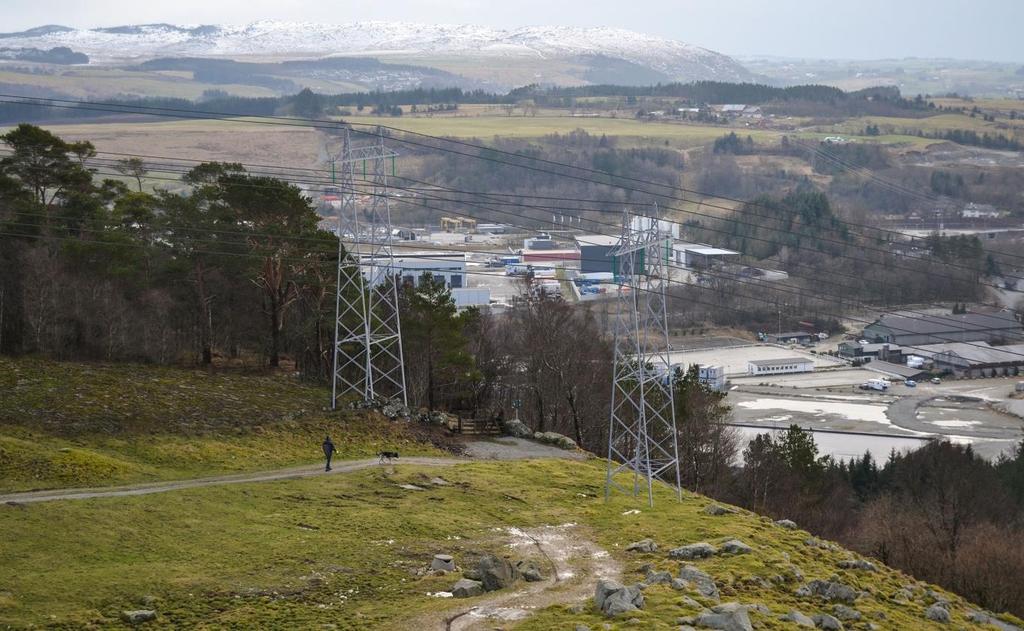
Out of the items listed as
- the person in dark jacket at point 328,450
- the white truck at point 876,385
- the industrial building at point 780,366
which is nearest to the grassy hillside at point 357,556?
the person in dark jacket at point 328,450

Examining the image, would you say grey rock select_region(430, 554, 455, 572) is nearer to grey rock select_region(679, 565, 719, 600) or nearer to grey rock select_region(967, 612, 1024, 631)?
grey rock select_region(679, 565, 719, 600)

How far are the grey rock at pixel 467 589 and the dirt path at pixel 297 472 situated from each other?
363 inches

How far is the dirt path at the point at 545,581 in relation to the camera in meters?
21.7

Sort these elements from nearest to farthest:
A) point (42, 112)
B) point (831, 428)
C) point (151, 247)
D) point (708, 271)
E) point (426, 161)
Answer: point (151, 247) → point (831, 428) → point (708, 271) → point (42, 112) → point (426, 161)

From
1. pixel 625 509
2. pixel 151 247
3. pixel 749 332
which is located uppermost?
pixel 151 247

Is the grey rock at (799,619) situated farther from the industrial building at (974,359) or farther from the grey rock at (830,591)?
the industrial building at (974,359)

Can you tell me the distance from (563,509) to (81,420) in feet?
46.1

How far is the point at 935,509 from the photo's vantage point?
4872 centimetres

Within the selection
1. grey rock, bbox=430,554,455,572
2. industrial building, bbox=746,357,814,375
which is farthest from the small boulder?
industrial building, bbox=746,357,814,375

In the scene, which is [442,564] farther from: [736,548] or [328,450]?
[328,450]

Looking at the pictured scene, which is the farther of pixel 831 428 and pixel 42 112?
pixel 42 112

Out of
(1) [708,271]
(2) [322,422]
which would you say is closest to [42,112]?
(1) [708,271]

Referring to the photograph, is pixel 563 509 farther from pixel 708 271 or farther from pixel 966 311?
pixel 966 311

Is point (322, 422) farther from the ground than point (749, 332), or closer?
farther from the ground
